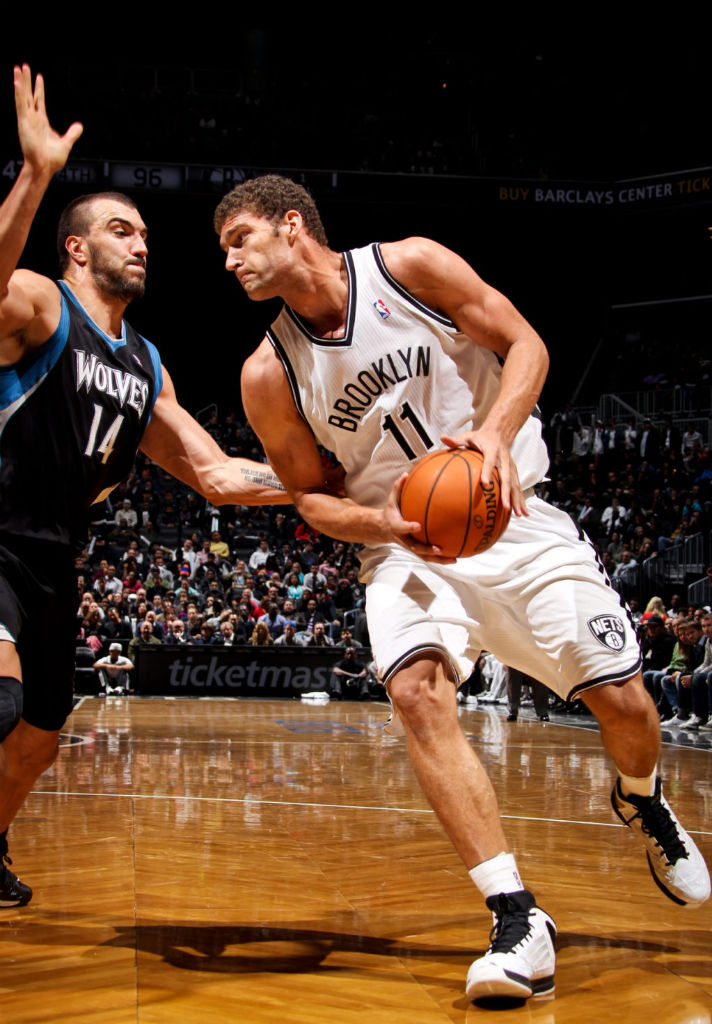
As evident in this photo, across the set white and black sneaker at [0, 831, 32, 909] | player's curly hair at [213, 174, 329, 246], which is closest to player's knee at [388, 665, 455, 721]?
player's curly hair at [213, 174, 329, 246]

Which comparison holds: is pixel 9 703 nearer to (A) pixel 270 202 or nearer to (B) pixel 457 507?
(B) pixel 457 507

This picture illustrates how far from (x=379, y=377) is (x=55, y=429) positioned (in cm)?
Result: 103

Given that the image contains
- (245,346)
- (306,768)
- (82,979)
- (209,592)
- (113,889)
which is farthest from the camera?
(245,346)

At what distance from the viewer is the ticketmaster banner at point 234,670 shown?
597 inches

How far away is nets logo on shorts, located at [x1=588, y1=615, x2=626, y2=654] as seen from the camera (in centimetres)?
295

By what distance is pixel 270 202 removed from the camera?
3.22m

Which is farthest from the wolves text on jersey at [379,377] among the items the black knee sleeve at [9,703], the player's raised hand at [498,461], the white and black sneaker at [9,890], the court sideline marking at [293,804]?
the court sideline marking at [293,804]

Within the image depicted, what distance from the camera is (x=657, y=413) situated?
23.7 m

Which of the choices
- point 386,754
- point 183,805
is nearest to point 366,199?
point 386,754

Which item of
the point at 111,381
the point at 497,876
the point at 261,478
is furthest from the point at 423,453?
the point at 497,876

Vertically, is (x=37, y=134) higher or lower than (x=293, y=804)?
higher

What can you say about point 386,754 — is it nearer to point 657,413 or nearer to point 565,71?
point 657,413

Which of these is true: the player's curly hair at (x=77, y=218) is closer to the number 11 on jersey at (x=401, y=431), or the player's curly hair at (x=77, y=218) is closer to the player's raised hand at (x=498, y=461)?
the number 11 on jersey at (x=401, y=431)

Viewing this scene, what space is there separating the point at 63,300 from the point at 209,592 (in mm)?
14272
